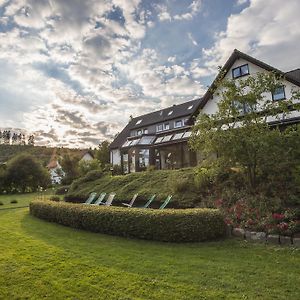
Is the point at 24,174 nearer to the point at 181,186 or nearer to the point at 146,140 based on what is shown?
the point at 146,140

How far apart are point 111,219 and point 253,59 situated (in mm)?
16267

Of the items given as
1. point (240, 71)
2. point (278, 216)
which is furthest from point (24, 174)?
point (278, 216)

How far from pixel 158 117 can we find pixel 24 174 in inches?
775

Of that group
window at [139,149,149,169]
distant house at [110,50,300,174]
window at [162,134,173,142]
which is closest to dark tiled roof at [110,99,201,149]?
distant house at [110,50,300,174]

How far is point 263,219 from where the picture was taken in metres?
9.08

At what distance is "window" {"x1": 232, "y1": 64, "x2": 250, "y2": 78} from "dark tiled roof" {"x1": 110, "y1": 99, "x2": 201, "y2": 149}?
11.2m

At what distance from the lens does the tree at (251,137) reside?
10703 mm

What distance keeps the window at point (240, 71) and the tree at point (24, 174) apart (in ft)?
96.5

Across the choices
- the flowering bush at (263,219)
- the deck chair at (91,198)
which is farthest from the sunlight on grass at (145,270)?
the deck chair at (91,198)

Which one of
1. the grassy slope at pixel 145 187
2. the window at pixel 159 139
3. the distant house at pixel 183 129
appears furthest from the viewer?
the window at pixel 159 139

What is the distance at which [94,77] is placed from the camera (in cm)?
1410

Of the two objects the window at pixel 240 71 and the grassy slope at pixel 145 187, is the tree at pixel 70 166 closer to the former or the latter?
the grassy slope at pixel 145 187

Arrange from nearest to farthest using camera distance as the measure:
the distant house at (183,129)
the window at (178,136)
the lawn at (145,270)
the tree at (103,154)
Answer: the lawn at (145,270)
the distant house at (183,129)
the window at (178,136)
the tree at (103,154)

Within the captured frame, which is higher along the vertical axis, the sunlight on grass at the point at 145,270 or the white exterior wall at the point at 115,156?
the white exterior wall at the point at 115,156
